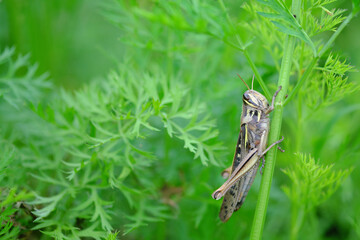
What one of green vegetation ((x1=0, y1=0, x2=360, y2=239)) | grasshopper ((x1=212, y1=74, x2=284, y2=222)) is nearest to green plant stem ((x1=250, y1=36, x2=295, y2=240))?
green vegetation ((x1=0, y1=0, x2=360, y2=239))

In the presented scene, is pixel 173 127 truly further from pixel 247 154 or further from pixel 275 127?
pixel 275 127

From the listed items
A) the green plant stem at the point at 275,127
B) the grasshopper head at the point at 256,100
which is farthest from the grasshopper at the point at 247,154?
the green plant stem at the point at 275,127

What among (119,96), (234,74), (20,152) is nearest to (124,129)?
(119,96)

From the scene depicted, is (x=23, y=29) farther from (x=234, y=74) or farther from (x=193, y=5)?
(x=193, y=5)

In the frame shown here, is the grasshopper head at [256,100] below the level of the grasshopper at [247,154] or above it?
above

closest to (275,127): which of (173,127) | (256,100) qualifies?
(256,100)

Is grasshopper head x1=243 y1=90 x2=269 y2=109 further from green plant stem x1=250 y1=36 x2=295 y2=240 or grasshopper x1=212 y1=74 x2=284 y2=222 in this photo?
green plant stem x1=250 y1=36 x2=295 y2=240

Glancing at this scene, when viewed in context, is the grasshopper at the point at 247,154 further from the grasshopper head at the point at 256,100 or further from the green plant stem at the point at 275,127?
the green plant stem at the point at 275,127

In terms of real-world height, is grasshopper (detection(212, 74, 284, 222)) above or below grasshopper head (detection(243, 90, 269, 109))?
below
